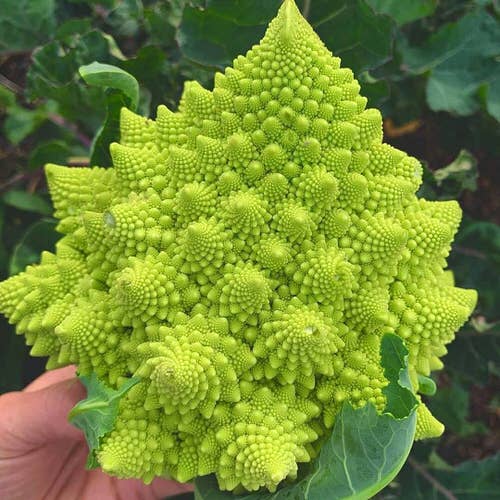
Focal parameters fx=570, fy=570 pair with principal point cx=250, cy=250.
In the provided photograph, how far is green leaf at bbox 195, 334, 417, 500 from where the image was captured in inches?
38.5

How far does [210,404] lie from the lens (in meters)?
1.04

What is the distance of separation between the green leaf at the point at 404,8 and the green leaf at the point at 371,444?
3.44 ft

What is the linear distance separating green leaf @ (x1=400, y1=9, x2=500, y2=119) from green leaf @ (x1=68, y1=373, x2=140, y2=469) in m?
1.13

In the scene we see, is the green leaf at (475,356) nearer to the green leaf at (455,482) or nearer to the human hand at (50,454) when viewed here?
the green leaf at (455,482)

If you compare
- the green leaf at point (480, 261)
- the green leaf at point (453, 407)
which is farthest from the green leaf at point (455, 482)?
the green leaf at point (480, 261)

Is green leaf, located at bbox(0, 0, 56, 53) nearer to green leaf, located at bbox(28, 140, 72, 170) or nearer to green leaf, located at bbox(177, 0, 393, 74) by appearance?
green leaf, located at bbox(28, 140, 72, 170)

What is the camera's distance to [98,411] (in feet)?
3.42

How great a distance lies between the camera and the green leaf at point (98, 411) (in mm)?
1030

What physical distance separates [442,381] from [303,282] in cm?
117

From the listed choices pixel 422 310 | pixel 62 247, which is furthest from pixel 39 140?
pixel 422 310

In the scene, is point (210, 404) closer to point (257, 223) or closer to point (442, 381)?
point (257, 223)

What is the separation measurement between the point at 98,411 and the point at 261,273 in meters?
0.39

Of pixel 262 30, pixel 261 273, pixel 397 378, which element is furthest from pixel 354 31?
pixel 397 378

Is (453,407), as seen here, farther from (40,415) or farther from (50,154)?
(50,154)
